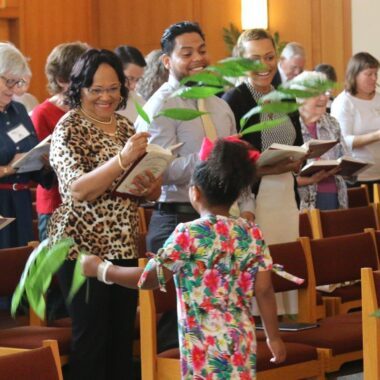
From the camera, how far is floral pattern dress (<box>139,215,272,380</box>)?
280cm

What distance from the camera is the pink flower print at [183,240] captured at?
9.14 feet

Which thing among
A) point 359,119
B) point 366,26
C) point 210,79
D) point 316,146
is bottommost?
point 316,146

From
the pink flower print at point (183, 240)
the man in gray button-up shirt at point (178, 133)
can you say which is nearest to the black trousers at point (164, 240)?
the man in gray button-up shirt at point (178, 133)

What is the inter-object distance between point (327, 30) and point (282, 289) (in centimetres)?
751

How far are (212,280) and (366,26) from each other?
28.4 feet

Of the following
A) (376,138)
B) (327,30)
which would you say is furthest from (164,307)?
(327,30)

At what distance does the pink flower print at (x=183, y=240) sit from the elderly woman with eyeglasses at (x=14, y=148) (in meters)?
1.90

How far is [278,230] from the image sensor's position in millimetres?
4750

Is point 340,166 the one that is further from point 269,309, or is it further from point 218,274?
point 218,274

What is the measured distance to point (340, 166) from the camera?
234 inches

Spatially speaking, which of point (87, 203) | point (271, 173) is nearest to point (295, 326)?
point (271, 173)

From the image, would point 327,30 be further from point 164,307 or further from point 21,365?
point 21,365

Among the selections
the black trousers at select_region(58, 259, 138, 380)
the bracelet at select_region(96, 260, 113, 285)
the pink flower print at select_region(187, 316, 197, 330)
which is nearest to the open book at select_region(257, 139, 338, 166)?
the black trousers at select_region(58, 259, 138, 380)

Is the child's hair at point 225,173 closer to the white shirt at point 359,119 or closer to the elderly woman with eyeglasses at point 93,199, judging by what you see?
the elderly woman with eyeglasses at point 93,199
